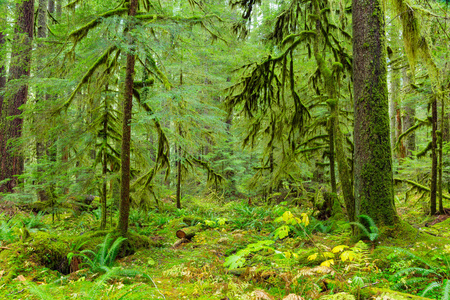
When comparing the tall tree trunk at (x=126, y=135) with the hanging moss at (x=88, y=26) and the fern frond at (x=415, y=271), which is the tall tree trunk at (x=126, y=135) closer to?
the hanging moss at (x=88, y=26)

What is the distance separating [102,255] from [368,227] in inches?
177

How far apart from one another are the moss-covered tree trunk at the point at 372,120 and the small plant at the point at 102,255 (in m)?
4.40

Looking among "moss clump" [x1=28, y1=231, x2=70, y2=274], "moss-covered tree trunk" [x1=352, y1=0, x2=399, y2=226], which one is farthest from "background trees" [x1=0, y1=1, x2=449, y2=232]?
"moss clump" [x1=28, y1=231, x2=70, y2=274]

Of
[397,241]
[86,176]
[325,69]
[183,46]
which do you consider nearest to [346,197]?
[397,241]

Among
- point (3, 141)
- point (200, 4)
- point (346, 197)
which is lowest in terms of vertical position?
point (346, 197)

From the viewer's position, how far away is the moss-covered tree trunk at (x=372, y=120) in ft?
12.1

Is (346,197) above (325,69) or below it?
below

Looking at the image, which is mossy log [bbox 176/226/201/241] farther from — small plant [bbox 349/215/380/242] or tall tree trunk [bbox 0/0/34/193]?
tall tree trunk [bbox 0/0/34/193]

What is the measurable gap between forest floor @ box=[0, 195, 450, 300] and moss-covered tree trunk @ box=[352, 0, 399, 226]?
42cm

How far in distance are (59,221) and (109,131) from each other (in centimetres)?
425

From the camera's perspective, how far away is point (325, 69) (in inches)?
206

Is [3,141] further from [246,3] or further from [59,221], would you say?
[246,3]

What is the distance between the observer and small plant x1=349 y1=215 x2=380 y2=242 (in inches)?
130

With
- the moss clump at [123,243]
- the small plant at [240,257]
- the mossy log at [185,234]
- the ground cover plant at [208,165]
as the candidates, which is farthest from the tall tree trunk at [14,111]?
the small plant at [240,257]
